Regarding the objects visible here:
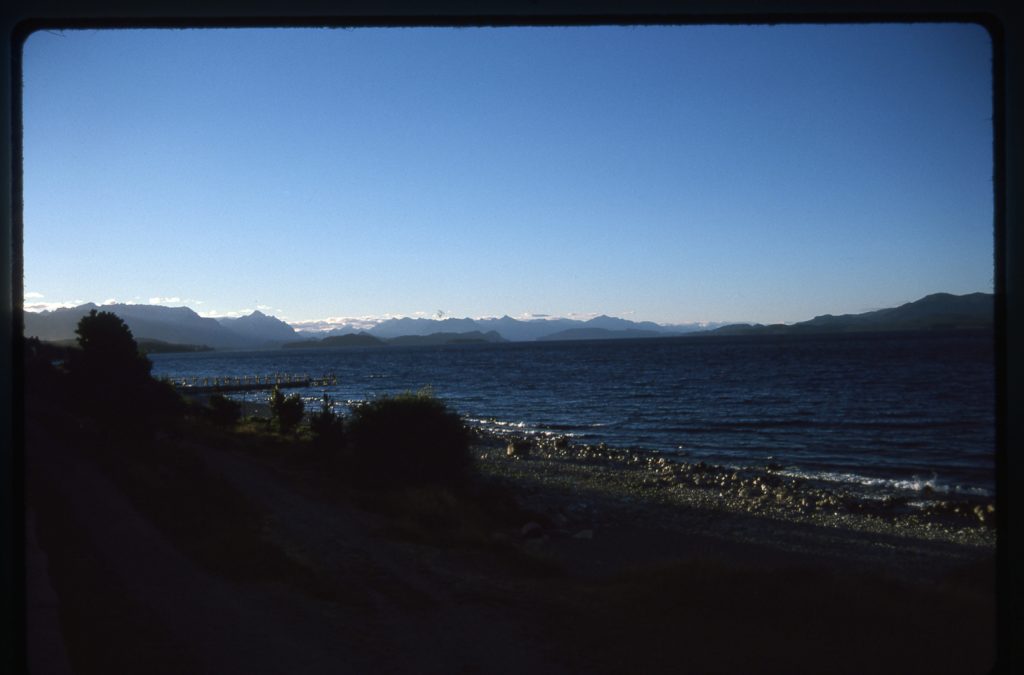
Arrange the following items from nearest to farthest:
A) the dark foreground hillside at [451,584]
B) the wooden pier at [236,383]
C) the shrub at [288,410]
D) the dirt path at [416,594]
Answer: the dark foreground hillside at [451,584], the dirt path at [416,594], the shrub at [288,410], the wooden pier at [236,383]

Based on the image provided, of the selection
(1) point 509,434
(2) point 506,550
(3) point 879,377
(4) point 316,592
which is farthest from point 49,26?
(3) point 879,377

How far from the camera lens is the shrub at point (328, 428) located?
1087 cm

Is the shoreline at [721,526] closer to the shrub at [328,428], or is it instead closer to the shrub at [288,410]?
the shrub at [328,428]

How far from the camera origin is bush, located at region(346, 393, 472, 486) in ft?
30.6

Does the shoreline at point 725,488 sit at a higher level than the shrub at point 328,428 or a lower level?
lower

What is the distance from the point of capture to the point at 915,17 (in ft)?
7.52

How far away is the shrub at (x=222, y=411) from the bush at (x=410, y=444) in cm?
640

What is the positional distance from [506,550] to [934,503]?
6.60 meters

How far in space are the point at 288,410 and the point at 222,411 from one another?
2.36m

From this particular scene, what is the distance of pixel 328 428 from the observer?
36.0ft

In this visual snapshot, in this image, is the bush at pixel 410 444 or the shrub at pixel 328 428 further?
the shrub at pixel 328 428

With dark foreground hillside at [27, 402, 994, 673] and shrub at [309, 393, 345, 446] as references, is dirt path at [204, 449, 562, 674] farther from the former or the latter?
shrub at [309, 393, 345, 446]

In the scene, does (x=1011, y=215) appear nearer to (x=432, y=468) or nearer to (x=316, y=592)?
(x=316, y=592)

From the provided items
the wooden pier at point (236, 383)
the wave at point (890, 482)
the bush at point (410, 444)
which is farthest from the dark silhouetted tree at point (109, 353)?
the wave at point (890, 482)
